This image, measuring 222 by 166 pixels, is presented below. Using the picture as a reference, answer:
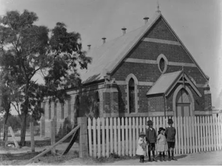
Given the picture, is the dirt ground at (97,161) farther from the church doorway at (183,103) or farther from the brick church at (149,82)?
the church doorway at (183,103)

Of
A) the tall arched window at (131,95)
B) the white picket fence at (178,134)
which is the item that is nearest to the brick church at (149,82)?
the tall arched window at (131,95)

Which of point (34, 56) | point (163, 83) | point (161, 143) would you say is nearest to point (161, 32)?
point (163, 83)

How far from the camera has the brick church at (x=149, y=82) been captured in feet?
70.7

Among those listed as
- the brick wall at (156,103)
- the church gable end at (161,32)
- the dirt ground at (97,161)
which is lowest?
the dirt ground at (97,161)

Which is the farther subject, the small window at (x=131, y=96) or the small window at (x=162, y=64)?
the small window at (x=162, y=64)

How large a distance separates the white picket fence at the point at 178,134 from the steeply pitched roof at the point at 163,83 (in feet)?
19.5

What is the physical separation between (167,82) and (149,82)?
178 cm

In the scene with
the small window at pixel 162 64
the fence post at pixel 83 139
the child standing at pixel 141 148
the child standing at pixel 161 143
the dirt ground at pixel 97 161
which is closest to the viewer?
the dirt ground at pixel 97 161

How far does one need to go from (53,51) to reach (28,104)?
4.24 m

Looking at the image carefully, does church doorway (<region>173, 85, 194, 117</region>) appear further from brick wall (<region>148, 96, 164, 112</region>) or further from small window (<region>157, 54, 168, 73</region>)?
small window (<region>157, 54, 168, 73</region>)

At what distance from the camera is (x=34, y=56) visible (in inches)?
726

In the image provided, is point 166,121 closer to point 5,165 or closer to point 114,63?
point 5,165

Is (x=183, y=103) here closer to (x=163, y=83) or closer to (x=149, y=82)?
(x=163, y=83)

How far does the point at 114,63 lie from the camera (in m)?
21.9
